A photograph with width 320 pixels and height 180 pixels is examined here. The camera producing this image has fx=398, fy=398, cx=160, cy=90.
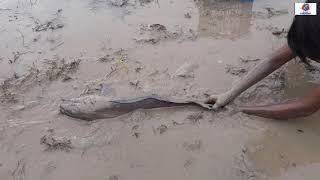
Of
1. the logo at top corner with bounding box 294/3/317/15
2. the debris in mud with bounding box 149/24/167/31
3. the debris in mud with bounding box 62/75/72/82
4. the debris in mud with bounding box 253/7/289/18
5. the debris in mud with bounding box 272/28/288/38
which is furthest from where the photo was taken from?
the debris in mud with bounding box 253/7/289/18

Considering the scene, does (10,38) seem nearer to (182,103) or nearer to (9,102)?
(9,102)

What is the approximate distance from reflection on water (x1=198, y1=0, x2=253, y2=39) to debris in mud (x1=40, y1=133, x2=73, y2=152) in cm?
209

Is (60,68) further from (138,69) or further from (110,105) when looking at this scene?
(110,105)

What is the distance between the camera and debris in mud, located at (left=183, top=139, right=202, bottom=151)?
296 centimetres

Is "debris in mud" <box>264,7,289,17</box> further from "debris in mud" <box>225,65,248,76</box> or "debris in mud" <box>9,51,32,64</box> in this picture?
"debris in mud" <box>9,51,32,64</box>

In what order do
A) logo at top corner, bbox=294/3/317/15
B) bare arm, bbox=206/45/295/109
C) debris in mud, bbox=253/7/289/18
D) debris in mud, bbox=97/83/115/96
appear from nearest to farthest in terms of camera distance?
logo at top corner, bbox=294/3/317/15
bare arm, bbox=206/45/295/109
debris in mud, bbox=97/83/115/96
debris in mud, bbox=253/7/289/18

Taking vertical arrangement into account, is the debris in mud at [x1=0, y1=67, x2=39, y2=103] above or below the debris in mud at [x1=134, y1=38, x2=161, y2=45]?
below

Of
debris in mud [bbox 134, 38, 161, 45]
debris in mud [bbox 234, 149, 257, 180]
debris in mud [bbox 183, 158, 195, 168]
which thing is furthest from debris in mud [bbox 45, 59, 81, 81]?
debris in mud [bbox 234, 149, 257, 180]

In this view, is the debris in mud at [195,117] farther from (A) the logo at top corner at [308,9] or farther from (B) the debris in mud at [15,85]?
(B) the debris in mud at [15,85]

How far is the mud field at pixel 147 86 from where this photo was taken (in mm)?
2869

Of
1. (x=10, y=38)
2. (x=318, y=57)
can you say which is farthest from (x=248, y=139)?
(x=10, y=38)

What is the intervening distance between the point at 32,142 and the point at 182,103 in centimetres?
125

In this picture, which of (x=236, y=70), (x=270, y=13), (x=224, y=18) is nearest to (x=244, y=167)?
(x=236, y=70)

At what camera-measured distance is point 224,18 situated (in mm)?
4785
